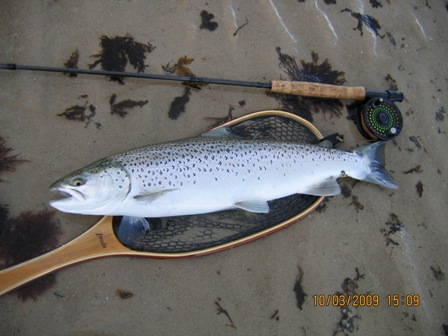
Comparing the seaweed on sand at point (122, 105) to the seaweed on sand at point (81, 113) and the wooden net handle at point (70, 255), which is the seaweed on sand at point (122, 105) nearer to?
the seaweed on sand at point (81, 113)

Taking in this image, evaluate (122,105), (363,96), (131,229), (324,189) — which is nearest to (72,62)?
(122,105)

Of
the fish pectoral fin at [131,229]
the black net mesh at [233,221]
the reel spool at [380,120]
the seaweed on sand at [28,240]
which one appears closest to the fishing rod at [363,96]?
the reel spool at [380,120]

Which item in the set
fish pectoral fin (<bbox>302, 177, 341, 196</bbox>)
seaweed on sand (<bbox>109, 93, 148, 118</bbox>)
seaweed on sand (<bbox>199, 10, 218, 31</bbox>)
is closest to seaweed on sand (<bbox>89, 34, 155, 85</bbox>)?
seaweed on sand (<bbox>109, 93, 148, 118</bbox>)

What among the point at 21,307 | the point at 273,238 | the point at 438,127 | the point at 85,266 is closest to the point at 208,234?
the point at 273,238

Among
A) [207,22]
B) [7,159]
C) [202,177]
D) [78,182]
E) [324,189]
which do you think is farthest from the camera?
[207,22]

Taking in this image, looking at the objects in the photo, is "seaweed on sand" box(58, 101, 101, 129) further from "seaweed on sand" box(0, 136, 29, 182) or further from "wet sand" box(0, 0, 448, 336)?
"seaweed on sand" box(0, 136, 29, 182)
